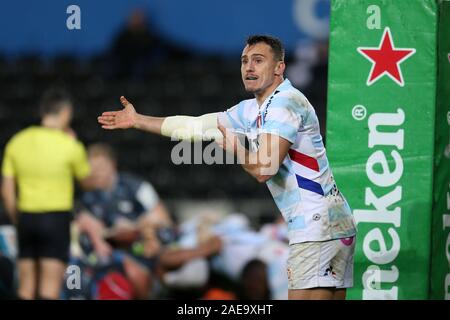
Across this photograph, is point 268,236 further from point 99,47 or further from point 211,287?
point 99,47

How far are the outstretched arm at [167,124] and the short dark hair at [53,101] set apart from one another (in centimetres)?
350

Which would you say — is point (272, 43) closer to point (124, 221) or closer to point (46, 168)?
point (124, 221)

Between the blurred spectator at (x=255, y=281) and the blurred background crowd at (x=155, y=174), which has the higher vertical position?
the blurred background crowd at (x=155, y=174)

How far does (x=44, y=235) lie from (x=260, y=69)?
399 centimetres

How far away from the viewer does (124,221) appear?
29.6 feet

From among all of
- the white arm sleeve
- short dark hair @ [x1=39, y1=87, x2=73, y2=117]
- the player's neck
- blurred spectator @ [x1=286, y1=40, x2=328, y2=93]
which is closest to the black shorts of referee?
short dark hair @ [x1=39, y1=87, x2=73, y2=117]

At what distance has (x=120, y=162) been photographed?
31.2 feet

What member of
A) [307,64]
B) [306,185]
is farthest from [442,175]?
[307,64]

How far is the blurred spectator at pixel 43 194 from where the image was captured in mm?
8922

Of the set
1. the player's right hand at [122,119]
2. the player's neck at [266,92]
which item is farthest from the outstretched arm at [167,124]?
the player's neck at [266,92]

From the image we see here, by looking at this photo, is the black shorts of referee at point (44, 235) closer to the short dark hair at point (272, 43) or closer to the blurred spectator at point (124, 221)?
the blurred spectator at point (124, 221)
